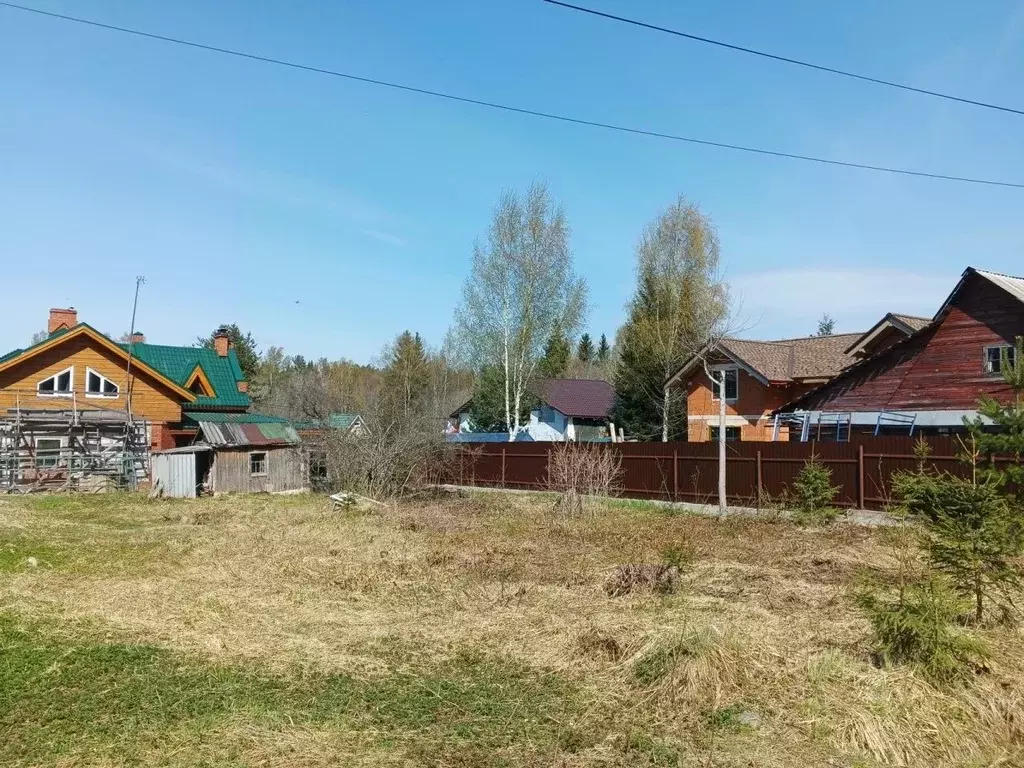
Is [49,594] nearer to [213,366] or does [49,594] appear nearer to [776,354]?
[213,366]

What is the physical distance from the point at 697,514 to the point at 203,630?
13.6 metres

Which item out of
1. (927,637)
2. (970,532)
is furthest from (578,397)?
(927,637)

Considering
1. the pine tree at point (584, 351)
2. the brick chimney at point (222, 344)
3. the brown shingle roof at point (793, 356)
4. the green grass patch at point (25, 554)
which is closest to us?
the green grass patch at point (25, 554)

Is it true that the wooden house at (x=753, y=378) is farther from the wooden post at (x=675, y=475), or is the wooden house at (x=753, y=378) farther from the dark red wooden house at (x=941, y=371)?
the wooden post at (x=675, y=475)

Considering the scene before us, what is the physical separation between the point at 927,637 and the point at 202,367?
3195 cm

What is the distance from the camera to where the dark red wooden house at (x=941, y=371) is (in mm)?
22078

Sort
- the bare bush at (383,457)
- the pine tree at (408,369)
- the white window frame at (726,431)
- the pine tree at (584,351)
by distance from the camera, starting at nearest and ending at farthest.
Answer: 1. the bare bush at (383,457)
2. the white window frame at (726,431)
3. the pine tree at (408,369)
4. the pine tree at (584,351)

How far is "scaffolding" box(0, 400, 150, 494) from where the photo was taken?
25438mm

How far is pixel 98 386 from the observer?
28.8m

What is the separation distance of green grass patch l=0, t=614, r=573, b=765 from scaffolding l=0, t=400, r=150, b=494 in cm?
2063

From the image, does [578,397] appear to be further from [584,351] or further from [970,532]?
[970,532]

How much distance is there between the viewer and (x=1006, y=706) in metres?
5.86

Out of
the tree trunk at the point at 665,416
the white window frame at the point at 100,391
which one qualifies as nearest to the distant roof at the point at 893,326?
the tree trunk at the point at 665,416

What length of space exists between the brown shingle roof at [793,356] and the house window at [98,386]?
23.1m
